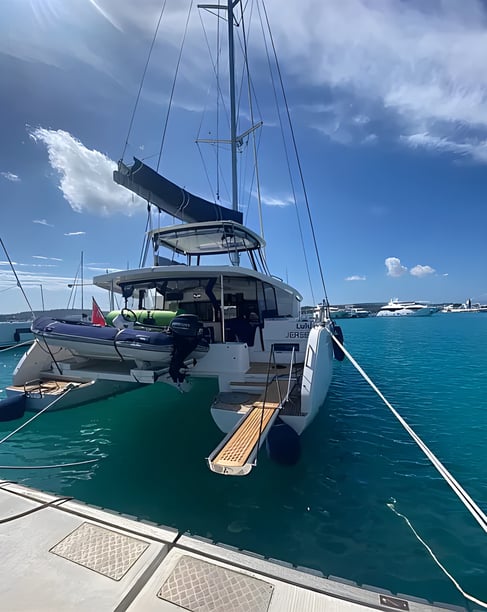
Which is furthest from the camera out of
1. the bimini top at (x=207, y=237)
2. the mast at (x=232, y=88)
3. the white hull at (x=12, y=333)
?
the white hull at (x=12, y=333)

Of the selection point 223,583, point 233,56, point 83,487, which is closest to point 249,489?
point 83,487

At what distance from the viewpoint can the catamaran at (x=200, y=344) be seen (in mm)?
4227

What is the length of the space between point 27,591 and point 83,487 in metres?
2.84

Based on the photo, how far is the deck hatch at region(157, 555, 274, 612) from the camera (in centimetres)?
143

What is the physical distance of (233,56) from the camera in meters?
10.5

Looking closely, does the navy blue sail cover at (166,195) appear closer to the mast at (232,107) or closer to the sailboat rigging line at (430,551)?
the mast at (232,107)

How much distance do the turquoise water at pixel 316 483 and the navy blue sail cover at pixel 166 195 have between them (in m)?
5.00

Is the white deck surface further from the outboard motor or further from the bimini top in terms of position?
the bimini top

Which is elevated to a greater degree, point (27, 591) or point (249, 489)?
point (27, 591)

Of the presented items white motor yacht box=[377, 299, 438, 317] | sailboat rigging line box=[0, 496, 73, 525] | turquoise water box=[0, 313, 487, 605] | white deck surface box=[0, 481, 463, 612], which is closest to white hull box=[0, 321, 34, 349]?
turquoise water box=[0, 313, 487, 605]

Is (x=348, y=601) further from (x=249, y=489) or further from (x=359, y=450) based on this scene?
(x=359, y=450)

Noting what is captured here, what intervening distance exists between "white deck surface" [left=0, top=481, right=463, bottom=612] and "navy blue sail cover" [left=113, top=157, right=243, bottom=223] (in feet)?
22.1

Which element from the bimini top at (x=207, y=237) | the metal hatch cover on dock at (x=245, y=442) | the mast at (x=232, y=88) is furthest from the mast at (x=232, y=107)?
the metal hatch cover on dock at (x=245, y=442)

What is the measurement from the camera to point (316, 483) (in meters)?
3.99
